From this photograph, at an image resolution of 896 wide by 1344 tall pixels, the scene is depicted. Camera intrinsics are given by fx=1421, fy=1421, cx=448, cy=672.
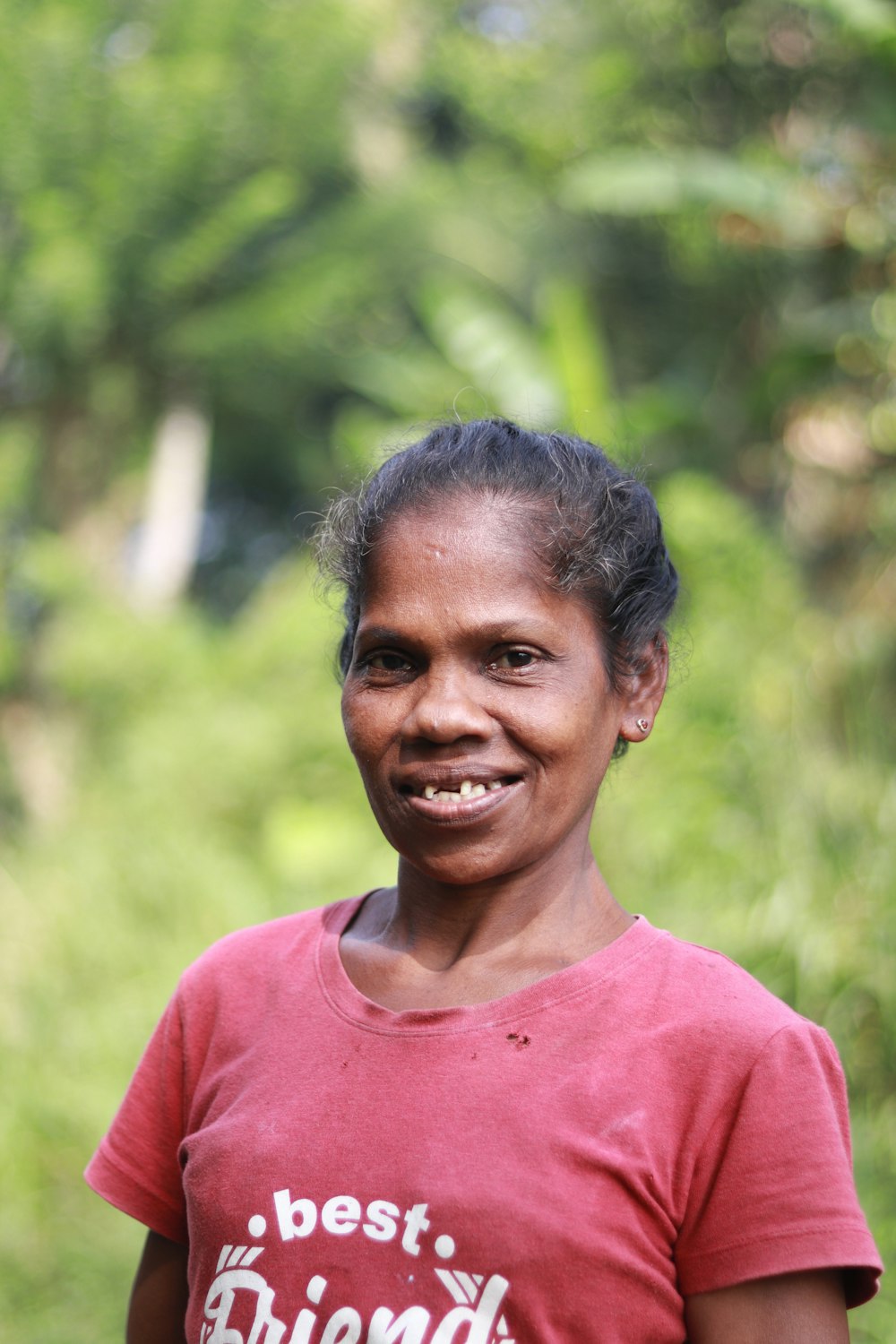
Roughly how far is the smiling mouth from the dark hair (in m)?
0.20

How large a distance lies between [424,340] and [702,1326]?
38.1 feet

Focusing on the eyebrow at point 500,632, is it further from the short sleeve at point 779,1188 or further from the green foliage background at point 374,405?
the green foliage background at point 374,405

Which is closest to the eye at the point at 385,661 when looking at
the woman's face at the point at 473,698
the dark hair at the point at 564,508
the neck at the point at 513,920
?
the woman's face at the point at 473,698

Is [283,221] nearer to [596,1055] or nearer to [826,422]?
[826,422]

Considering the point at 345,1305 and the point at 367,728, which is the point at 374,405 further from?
the point at 345,1305

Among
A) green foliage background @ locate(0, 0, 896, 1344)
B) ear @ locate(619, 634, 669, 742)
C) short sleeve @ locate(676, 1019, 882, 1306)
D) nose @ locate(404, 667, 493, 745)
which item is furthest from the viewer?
green foliage background @ locate(0, 0, 896, 1344)

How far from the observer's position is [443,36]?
1270 cm

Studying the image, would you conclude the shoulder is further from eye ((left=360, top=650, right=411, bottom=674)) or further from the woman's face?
eye ((left=360, top=650, right=411, bottom=674))

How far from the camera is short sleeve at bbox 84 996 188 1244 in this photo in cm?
165

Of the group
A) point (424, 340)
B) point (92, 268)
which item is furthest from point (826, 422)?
point (92, 268)

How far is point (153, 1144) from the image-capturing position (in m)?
1.66

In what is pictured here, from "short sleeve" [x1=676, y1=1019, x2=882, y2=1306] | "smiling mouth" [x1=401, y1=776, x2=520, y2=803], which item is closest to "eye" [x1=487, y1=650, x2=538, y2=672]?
"smiling mouth" [x1=401, y1=776, x2=520, y2=803]

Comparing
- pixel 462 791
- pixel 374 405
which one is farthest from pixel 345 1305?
pixel 374 405

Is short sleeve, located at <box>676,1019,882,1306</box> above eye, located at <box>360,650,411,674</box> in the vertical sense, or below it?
below
